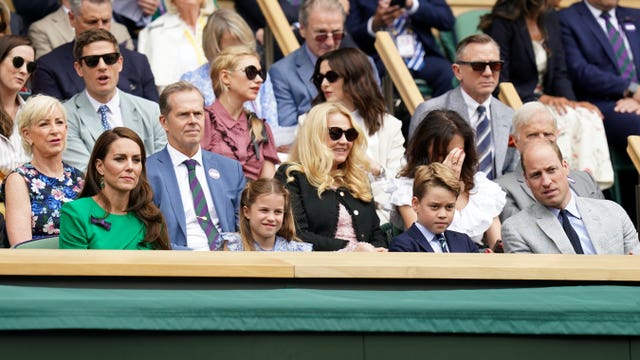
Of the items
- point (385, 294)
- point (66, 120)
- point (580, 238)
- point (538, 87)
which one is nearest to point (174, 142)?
point (66, 120)

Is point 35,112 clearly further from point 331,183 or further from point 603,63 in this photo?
point 603,63

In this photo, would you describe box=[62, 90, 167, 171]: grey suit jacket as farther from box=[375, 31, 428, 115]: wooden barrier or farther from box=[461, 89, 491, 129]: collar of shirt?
box=[461, 89, 491, 129]: collar of shirt

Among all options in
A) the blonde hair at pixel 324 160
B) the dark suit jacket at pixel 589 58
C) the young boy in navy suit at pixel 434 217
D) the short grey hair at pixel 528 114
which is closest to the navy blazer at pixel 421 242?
the young boy in navy suit at pixel 434 217

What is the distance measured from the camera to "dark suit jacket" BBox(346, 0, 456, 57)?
10406mm

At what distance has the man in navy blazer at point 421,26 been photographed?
10.3 m

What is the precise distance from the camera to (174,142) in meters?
7.64

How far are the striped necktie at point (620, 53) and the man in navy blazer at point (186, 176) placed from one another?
4.11m

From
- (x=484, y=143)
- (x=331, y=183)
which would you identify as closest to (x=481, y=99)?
(x=484, y=143)

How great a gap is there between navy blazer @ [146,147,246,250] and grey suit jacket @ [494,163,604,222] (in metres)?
1.54

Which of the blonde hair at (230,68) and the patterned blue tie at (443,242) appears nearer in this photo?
the patterned blue tie at (443,242)

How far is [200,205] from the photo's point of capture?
745 cm

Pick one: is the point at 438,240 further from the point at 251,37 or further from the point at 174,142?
the point at 251,37

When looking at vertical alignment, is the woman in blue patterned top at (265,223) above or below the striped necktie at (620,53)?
below

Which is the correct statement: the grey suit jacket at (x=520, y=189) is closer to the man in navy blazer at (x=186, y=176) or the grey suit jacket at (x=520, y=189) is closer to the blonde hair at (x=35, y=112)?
the man in navy blazer at (x=186, y=176)
